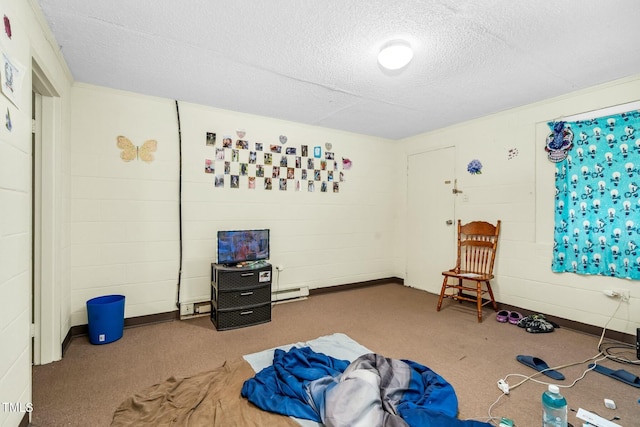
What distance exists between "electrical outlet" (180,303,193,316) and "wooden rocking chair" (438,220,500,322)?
280 centimetres

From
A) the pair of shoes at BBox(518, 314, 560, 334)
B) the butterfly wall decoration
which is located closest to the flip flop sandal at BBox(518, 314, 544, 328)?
the pair of shoes at BBox(518, 314, 560, 334)

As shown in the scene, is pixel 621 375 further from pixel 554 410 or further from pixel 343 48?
pixel 343 48

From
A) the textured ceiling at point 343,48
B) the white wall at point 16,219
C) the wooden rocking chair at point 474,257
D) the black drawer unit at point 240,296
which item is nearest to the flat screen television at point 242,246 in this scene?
the black drawer unit at point 240,296

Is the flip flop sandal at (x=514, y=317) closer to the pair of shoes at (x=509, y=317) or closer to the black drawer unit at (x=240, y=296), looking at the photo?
the pair of shoes at (x=509, y=317)

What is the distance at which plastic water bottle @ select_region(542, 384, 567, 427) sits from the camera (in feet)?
5.24

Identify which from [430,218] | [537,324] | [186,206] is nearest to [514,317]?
[537,324]

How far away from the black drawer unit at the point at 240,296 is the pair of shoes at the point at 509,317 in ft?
8.10

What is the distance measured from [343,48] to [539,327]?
10.3 ft

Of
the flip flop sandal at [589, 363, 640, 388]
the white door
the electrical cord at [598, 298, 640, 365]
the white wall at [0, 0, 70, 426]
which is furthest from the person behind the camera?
the white door

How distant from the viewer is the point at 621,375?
210 centimetres

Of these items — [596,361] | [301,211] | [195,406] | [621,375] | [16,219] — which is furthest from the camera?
[301,211]

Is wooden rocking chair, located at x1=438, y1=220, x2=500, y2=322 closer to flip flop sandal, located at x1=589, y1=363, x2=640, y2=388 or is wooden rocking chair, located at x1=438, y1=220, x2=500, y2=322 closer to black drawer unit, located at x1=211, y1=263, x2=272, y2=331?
flip flop sandal, located at x1=589, y1=363, x2=640, y2=388

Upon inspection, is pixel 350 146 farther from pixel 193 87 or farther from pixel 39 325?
pixel 39 325

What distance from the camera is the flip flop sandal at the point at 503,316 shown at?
10.5ft
